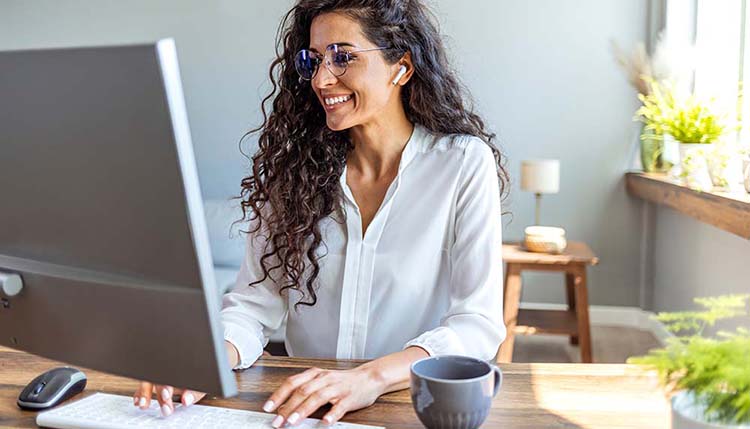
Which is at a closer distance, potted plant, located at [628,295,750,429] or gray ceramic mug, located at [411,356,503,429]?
potted plant, located at [628,295,750,429]

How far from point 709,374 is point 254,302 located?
99cm

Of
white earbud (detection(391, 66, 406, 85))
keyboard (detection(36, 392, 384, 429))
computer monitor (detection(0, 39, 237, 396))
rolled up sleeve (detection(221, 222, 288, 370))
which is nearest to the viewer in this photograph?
computer monitor (detection(0, 39, 237, 396))

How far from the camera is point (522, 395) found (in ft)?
3.81

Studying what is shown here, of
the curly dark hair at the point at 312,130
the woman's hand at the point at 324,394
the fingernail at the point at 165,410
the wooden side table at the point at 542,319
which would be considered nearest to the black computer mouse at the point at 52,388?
the fingernail at the point at 165,410

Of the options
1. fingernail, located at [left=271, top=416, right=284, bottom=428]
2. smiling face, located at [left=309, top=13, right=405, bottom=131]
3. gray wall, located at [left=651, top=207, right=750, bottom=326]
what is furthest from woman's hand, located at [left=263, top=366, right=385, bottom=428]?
gray wall, located at [left=651, top=207, right=750, bottom=326]

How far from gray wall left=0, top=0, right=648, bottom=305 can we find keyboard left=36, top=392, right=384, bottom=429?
133 inches

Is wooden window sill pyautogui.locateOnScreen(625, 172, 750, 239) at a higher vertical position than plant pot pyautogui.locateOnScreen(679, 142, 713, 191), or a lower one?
lower

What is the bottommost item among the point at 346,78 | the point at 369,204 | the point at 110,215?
the point at 369,204

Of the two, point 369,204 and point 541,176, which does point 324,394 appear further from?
point 541,176

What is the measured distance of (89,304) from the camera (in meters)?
0.83

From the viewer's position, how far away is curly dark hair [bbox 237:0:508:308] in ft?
5.19

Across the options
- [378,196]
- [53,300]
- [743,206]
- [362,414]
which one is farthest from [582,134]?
[53,300]

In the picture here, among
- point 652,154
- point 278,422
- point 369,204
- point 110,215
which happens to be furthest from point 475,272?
point 652,154

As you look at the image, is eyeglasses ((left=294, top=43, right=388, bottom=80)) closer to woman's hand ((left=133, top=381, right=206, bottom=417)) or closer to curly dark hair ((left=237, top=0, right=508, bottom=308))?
curly dark hair ((left=237, top=0, right=508, bottom=308))
